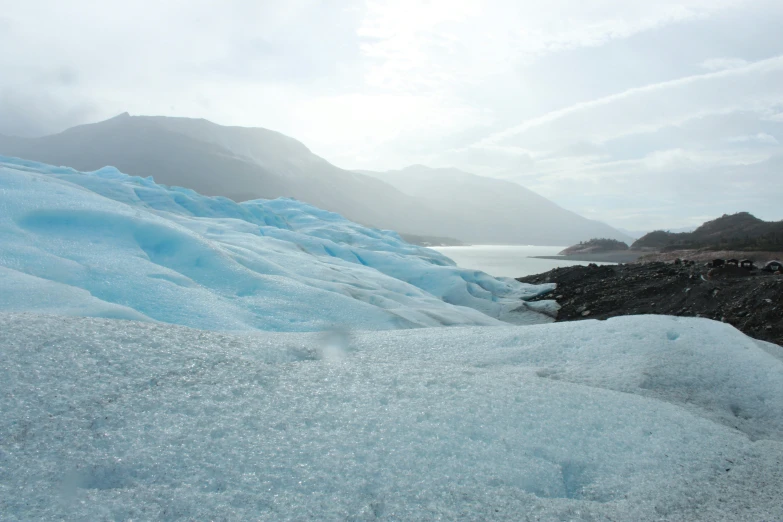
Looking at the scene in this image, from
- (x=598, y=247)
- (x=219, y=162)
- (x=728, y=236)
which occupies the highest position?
(x=219, y=162)

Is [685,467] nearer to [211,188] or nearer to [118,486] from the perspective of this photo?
[118,486]

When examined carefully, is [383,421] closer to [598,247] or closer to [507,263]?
[507,263]

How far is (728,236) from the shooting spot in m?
37.3

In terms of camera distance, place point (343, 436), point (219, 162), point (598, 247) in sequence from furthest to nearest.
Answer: point (219, 162) → point (598, 247) → point (343, 436)

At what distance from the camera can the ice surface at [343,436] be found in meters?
1.52

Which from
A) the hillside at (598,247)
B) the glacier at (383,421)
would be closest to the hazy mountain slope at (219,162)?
the hillside at (598,247)

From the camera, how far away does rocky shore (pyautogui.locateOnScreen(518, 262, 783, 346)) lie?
25.8 feet

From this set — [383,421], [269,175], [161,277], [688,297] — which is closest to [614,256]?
[688,297]

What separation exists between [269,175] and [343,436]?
361 ft

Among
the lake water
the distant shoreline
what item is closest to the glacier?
the lake water

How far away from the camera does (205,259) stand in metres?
6.42

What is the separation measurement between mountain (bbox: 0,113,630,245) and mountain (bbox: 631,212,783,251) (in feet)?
222

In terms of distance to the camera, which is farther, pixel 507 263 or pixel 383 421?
pixel 507 263

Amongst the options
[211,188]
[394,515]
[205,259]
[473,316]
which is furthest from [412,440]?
[211,188]
